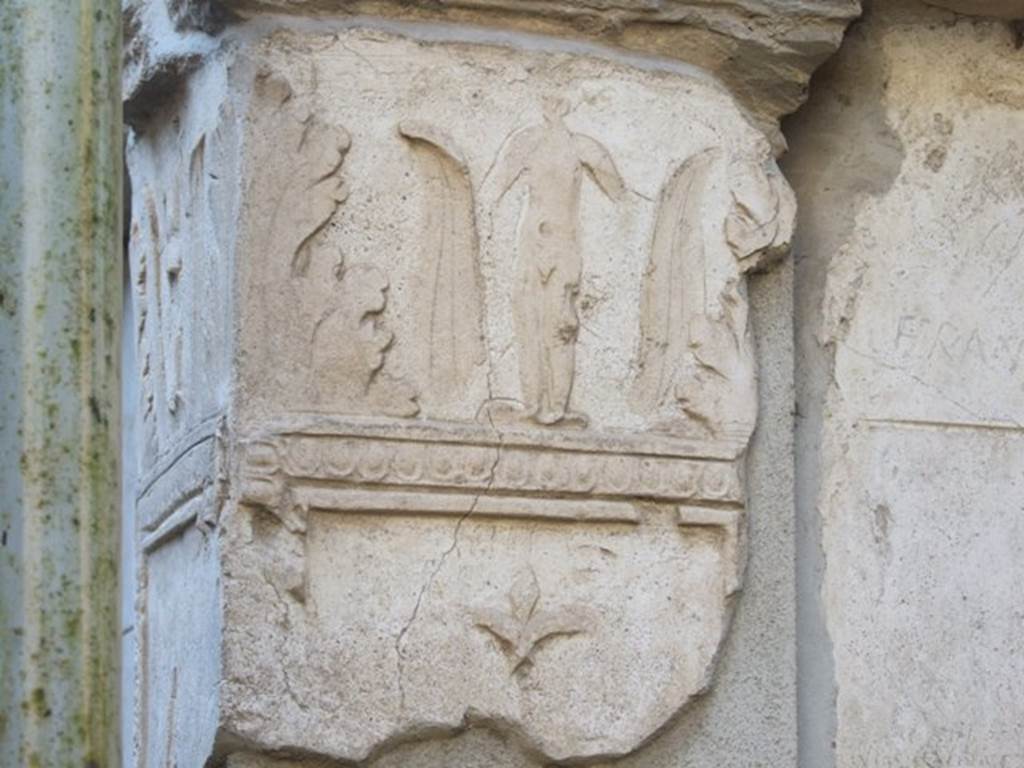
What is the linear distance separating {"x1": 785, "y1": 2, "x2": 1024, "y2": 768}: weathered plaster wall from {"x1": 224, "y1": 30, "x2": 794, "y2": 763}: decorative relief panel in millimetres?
163

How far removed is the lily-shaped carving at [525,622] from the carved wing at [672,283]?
28cm

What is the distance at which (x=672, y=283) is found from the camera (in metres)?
3.71

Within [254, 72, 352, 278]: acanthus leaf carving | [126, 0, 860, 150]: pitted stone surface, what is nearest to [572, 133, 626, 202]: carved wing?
[126, 0, 860, 150]: pitted stone surface

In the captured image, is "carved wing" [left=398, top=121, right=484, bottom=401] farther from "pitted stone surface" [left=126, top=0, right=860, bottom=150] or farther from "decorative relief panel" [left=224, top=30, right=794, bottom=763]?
"pitted stone surface" [left=126, top=0, right=860, bottom=150]

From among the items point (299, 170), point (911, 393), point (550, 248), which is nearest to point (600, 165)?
point (550, 248)

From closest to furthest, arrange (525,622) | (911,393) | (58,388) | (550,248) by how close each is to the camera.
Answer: (58,388)
(525,622)
(550,248)
(911,393)

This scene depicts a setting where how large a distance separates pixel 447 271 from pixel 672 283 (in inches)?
11.8

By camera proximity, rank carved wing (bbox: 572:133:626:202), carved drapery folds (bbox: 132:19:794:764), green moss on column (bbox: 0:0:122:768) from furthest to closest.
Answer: carved wing (bbox: 572:133:626:202) → carved drapery folds (bbox: 132:19:794:764) → green moss on column (bbox: 0:0:122:768)

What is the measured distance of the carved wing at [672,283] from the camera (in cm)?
367

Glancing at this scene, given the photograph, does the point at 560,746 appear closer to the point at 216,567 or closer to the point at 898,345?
the point at 216,567

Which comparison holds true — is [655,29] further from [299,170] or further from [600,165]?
[299,170]

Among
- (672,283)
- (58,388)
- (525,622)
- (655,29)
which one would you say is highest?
(655,29)

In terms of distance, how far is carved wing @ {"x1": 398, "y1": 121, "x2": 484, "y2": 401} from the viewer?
3580 mm

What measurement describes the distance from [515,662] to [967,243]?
887 millimetres
